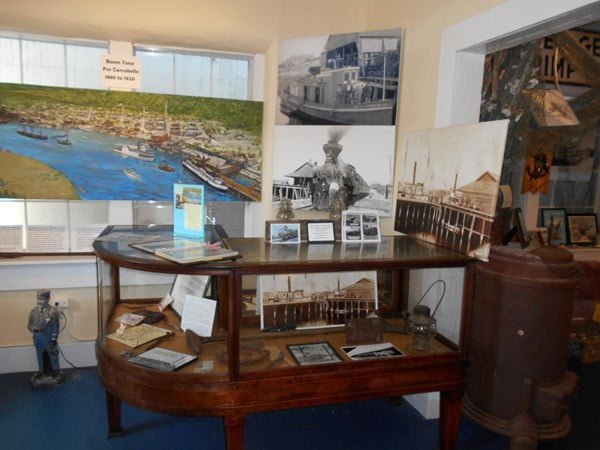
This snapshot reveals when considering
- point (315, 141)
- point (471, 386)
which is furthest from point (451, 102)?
point (471, 386)

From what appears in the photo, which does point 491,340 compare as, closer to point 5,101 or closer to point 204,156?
point 204,156

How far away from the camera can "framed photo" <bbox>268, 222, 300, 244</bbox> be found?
6.81 feet

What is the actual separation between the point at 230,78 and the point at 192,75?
249mm

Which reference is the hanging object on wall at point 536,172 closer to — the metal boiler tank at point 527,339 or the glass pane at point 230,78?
the metal boiler tank at point 527,339

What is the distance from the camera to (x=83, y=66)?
2.86 meters

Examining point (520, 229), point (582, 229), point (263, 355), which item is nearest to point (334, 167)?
point (520, 229)

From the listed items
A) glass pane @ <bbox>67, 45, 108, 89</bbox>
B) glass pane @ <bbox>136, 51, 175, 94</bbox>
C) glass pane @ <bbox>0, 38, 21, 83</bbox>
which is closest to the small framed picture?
glass pane @ <bbox>136, 51, 175, 94</bbox>

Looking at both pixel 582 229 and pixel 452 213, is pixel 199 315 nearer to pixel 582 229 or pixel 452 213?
pixel 452 213

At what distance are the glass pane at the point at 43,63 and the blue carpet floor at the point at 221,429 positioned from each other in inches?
73.1

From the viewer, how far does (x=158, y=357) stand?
1.83 meters

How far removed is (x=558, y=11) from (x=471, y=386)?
5.61 feet

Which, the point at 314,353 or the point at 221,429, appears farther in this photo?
the point at 221,429

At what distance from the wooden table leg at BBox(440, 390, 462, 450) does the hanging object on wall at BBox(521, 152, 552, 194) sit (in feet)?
7.08

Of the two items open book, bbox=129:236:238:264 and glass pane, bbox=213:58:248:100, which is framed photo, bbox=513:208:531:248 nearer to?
open book, bbox=129:236:238:264
